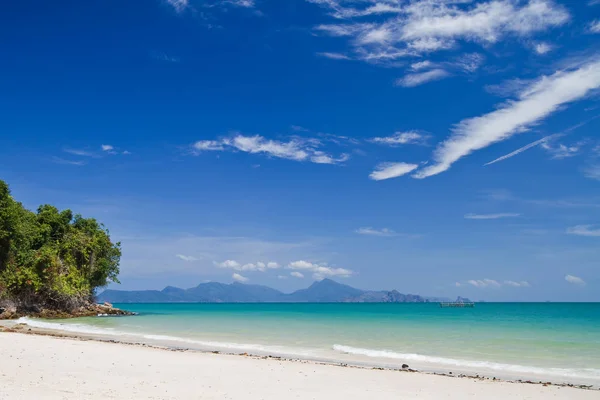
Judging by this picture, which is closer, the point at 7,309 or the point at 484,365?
the point at 484,365

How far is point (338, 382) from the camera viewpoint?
10.8m

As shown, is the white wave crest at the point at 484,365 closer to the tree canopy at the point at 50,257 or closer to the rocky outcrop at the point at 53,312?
the tree canopy at the point at 50,257

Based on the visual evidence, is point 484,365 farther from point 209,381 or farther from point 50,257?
point 50,257

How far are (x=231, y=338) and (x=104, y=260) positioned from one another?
90.0 feet

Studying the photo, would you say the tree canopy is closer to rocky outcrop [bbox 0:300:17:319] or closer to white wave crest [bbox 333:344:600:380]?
rocky outcrop [bbox 0:300:17:319]

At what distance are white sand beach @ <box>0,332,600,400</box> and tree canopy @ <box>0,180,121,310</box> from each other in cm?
2467

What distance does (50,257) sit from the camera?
38.4 m

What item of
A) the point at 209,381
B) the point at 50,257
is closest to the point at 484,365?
the point at 209,381

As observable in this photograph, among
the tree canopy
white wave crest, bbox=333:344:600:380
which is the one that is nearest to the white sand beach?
white wave crest, bbox=333:344:600:380

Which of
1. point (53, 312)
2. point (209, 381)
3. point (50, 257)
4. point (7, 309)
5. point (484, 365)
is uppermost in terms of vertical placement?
point (50, 257)

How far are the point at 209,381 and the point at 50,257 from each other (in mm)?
34399

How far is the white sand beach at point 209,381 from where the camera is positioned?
8422 mm

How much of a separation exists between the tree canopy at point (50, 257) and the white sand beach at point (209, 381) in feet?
80.9

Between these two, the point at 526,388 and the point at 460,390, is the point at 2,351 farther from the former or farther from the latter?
the point at 526,388
